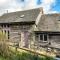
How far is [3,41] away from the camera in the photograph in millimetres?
14531

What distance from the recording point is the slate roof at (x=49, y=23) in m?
24.2

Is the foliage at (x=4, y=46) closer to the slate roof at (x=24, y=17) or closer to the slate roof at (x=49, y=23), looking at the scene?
the slate roof at (x=49, y=23)

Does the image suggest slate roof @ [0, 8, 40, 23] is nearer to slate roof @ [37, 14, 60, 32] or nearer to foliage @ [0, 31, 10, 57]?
slate roof @ [37, 14, 60, 32]

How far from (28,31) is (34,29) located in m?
1.13

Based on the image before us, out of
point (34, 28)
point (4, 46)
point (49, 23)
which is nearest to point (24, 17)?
point (34, 28)

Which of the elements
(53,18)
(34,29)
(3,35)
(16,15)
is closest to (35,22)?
(34,29)

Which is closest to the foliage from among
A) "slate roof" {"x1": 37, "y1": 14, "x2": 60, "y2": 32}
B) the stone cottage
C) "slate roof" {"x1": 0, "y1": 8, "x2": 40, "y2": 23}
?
the stone cottage

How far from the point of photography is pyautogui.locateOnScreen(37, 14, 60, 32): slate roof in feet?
79.5

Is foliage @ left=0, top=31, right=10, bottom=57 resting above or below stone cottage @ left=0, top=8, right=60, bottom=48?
below

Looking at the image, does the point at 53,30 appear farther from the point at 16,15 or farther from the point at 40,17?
the point at 16,15

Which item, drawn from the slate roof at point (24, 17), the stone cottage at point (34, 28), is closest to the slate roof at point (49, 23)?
the stone cottage at point (34, 28)

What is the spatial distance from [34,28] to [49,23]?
7.01ft

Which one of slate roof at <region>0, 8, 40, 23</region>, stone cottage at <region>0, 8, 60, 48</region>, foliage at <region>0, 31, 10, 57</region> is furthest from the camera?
slate roof at <region>0, 8, 40, 23</region>

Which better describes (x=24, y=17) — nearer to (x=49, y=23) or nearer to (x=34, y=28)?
(x=34, y=28)
